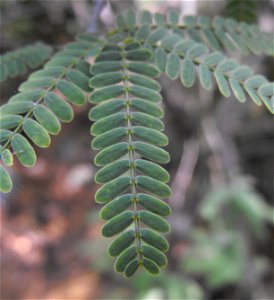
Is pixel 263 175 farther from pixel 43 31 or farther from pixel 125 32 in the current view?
pixel 125 32

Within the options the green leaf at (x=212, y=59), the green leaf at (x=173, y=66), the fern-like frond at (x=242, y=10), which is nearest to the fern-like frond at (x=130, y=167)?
the green leaf at (x=173, y=66)

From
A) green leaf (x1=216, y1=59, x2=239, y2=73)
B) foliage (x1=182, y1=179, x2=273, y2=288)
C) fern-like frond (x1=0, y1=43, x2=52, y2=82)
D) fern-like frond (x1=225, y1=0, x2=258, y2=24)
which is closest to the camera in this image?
green leaf (x1=216, y1=59, x2=239, y2=73)

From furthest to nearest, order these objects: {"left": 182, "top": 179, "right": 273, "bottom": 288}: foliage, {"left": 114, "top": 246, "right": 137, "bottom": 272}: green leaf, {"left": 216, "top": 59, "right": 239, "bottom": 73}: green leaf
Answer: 1. {"left": 182, "top": 179, "right": 273, "bottom": 288}: foliage
2. {"left": 216, "top": 59, "right": 239, "bottom": 73}: green leaf
3. {"left": 114, "top": 246, "right": 137, "bottom": 272}: green leaf

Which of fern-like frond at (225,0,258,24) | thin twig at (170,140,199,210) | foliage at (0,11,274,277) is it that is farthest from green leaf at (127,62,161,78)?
thin twig at (170,140,199,210)

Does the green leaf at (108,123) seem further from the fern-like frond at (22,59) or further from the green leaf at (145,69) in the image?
the fern-like frond at (22,59)

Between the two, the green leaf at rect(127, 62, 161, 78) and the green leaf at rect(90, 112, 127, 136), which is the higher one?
the green leaf at rect(127, 62, 161, 78)

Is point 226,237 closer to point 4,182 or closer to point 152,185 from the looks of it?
point 152,185

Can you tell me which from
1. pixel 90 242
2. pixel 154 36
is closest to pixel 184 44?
→ pixel 154 36

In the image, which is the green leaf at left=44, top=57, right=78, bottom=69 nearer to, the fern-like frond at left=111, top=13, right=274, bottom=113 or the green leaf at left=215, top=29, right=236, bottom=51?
the fern-like frond at left=111, top=13, right=274, bottom=113
